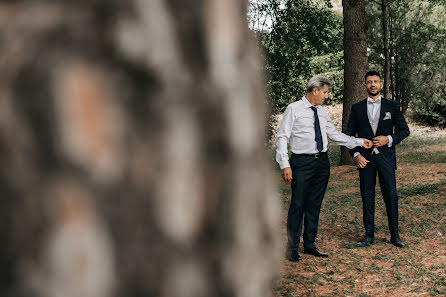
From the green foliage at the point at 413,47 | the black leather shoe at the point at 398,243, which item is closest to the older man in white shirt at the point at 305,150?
the black leather shoe at the point at 398,243

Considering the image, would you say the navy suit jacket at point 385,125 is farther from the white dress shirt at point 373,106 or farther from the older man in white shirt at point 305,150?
the older man in white shirt at point 305,150

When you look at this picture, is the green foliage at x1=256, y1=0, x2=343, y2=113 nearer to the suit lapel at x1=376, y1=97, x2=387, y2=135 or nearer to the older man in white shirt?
the suit lapel at x1=376, y1=97, x2=387, y2=135

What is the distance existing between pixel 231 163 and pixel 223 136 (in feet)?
0.13

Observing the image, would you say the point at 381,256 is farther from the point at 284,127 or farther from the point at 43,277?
the point at 43,277

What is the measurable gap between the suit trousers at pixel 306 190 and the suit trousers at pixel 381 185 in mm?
799

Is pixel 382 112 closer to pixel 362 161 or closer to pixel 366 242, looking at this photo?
pixel 362 161

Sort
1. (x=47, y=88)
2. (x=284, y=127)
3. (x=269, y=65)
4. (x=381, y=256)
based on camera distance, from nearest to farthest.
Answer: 1. (x=47, y=88)
2. (x=284, y=127)
3. (x=381, y=256)
4. (x=269, y=65)

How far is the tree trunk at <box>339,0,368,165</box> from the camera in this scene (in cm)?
1648

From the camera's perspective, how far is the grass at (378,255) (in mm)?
5828

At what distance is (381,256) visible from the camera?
23.1ft

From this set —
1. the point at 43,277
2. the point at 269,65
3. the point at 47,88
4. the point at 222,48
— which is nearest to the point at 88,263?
the point at 43,277

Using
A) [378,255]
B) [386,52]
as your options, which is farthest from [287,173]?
[386,52]

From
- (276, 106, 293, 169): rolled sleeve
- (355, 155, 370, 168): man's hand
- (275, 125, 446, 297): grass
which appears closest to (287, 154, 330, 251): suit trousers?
(276, 106, 293, 169): rolled sleeve

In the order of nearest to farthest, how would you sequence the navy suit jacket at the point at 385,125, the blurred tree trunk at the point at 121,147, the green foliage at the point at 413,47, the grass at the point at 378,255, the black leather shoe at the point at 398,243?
the blurred tree trunk at the point at 121,147
the grass at the point at 378,255
the navy suit jacket at the point at 385,125
the black leather shoe at the point at 398,243
the green foliage at the point at 413,47
